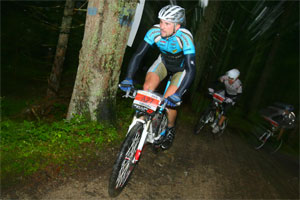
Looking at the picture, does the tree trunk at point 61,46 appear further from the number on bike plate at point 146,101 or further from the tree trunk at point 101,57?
the number on bike plate at point 146,101

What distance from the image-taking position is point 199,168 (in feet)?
17.3

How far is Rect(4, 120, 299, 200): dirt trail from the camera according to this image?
3580 millimetres

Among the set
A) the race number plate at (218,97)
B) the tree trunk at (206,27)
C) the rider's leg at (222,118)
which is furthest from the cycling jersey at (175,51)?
the tree trunk at (206,27)

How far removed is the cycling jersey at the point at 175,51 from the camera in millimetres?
3857

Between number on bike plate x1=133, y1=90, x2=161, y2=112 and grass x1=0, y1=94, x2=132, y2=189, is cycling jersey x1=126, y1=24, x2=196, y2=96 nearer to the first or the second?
number on bike plate x1=133, y1=90, x2=161, y2=112

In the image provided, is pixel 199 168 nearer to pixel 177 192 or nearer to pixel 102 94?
pixel 177 192

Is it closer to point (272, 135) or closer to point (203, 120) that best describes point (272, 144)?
point (272, 135)

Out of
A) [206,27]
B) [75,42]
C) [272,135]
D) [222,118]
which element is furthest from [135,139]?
[206,27]

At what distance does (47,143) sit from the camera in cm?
424

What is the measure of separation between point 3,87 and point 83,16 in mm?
4717

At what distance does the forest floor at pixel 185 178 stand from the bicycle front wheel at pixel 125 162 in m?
0.19

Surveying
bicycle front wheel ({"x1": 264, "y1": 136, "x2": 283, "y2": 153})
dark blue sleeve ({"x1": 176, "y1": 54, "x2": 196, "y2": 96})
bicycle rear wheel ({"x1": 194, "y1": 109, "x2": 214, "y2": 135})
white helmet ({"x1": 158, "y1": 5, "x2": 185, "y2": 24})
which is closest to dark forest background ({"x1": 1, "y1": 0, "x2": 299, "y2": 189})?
dark blue sleeve ({"x1": 176, "y1": 54, "x2": 196, "y2": 96})

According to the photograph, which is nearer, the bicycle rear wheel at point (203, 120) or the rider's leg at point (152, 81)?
the rider's leg at point (152, 81)

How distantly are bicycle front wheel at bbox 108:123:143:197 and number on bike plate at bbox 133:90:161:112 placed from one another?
11.6 inches
